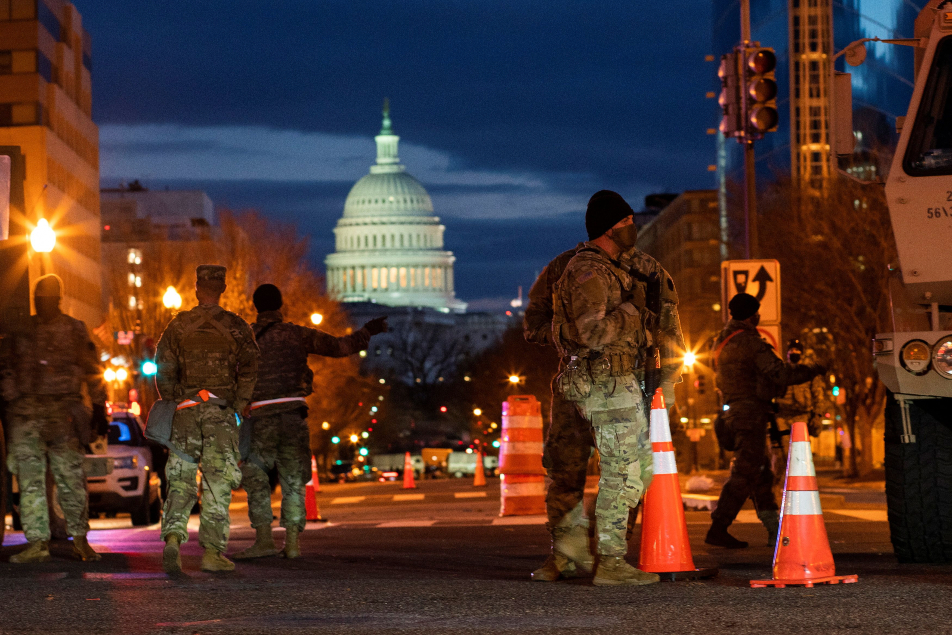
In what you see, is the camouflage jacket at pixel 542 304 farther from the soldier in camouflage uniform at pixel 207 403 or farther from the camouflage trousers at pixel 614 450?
the soldier in camouflage uniform at pixel 207 403

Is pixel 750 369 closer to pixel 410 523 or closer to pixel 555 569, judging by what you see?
pixel 555 569

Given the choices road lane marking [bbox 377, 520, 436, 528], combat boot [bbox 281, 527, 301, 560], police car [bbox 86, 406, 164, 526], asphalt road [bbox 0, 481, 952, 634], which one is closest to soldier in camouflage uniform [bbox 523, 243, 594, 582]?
asphalt road [bbox 0, 481, 952, 634]

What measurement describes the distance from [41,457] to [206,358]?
1.76 m

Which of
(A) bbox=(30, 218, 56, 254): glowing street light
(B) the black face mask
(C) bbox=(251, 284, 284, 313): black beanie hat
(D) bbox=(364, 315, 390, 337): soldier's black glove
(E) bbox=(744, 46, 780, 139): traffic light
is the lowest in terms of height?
(D) bbox=(364, 315, 390, 337): soldier's black glove

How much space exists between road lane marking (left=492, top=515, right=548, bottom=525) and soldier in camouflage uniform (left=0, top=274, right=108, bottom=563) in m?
5.67

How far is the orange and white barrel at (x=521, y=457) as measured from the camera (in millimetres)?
17547

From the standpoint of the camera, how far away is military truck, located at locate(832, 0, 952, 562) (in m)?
9.26

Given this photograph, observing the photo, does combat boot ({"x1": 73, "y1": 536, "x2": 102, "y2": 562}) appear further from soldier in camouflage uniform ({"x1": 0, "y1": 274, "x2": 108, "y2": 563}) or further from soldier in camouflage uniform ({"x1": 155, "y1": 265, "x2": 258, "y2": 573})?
soldier in camouflage uniform ({"x1": 155, "y1": 265, "x2": 258, "y2": 573})

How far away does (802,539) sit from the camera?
8320 millimetres

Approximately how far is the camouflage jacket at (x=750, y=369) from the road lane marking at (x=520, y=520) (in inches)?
172

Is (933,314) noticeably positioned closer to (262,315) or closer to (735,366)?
(735,366)

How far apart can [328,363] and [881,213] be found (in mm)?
25378

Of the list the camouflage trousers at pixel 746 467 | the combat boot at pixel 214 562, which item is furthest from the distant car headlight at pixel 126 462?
the combat boot at pixel 214 562

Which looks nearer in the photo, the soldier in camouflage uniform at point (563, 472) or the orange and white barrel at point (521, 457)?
the soldier in camouflage uniform at point (563, 472)
